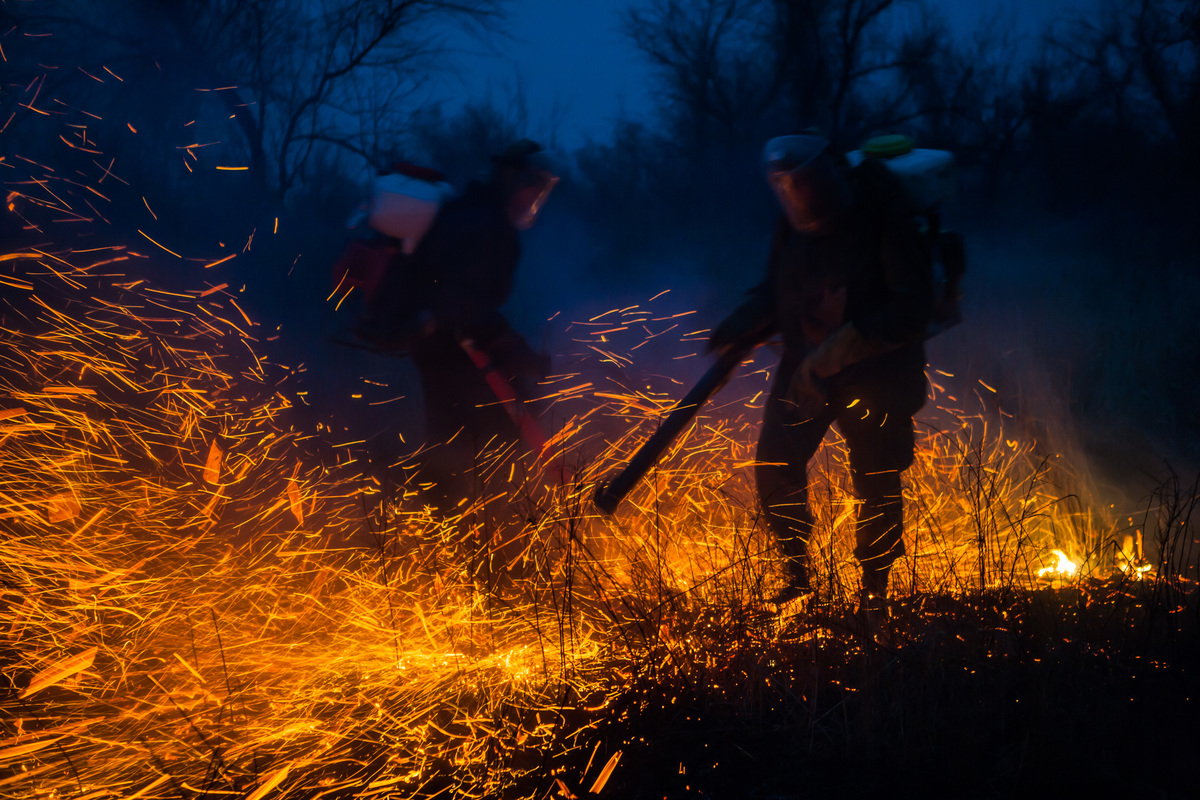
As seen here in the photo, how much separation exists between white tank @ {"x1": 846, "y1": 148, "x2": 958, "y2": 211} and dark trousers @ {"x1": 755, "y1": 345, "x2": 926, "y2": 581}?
527 millimetres

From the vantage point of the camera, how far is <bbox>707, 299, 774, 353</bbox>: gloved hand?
9.98 ft

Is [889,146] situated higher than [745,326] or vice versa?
[889,146]

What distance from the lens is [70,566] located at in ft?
11.0

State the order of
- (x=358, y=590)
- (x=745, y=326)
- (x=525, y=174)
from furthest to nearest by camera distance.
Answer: (x=358, y=590)
(x=525, y=174)
(x=745, y=326)

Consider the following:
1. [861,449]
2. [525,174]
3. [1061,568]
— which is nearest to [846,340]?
[861,449]

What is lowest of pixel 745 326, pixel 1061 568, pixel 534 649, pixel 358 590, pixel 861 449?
pixel 358 590

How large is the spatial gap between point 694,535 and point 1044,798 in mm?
2151

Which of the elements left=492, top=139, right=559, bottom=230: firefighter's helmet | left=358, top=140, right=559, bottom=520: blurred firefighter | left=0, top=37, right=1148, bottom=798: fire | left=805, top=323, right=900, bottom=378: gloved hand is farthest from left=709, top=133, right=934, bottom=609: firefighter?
left=358, top=140, right=559, bottom=520: blurred firefighter

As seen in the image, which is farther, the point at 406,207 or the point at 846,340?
the point at 406,207

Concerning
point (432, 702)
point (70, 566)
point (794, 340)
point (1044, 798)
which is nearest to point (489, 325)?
point (794, 340)

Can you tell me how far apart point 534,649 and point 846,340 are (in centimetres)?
156

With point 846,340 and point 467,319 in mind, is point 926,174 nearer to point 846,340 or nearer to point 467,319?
point 846,340

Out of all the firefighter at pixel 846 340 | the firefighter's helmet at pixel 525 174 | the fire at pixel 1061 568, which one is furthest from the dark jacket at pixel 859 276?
the fire at pixel 1061 568

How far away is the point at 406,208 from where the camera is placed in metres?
3.31
